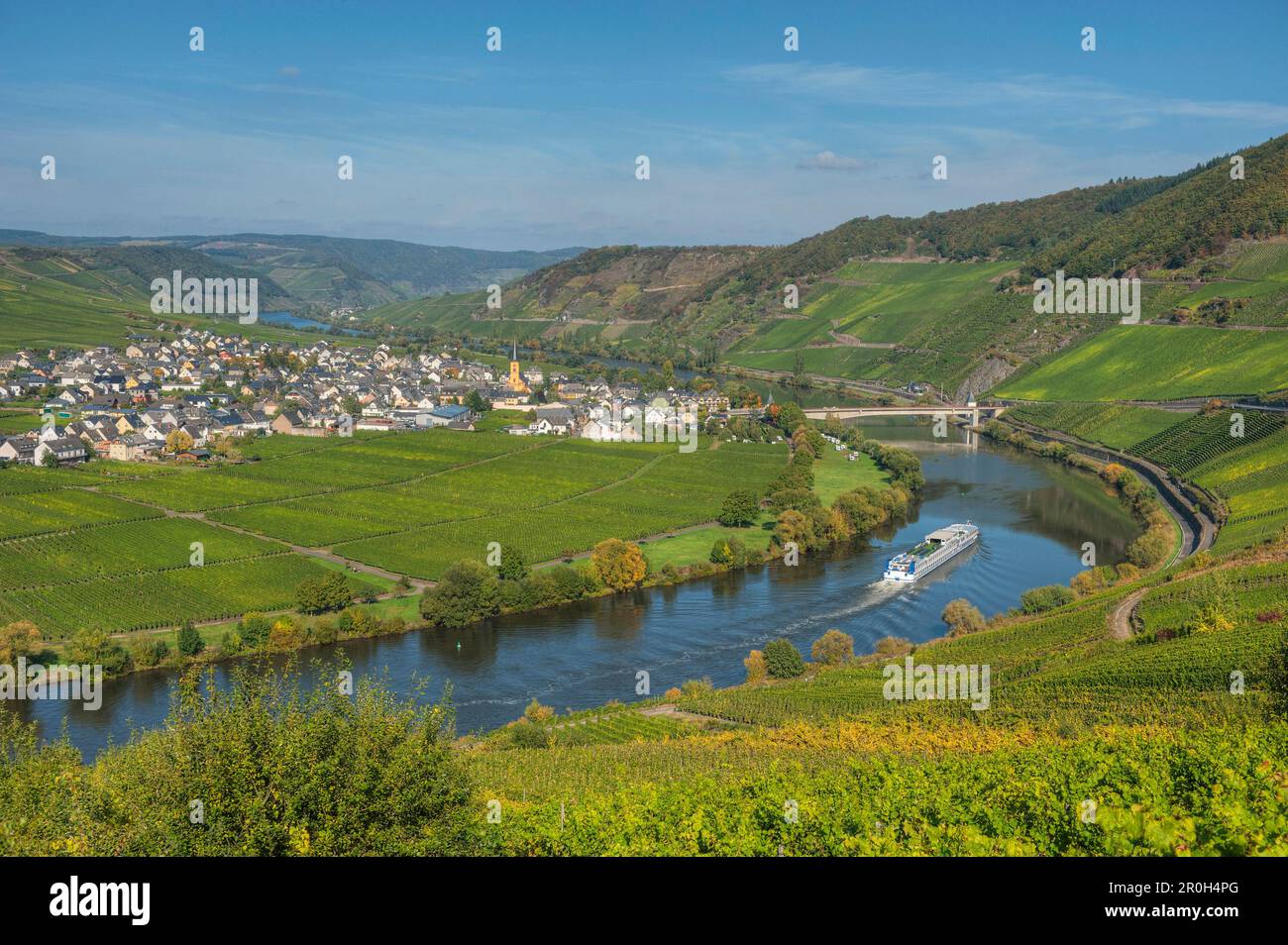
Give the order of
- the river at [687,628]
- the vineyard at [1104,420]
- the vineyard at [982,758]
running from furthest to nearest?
Result: the vineyard at [1104,420] < the river at [687,628] < the vineyard at [982,758]

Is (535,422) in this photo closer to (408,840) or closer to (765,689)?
(765,689)

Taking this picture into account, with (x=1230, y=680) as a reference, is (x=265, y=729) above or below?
above

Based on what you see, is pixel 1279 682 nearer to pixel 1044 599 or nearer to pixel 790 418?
pixel 1044 599

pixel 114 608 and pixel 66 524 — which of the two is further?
pixel 66 524

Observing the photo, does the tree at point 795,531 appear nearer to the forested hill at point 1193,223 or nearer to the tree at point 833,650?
the tree at point 833,650

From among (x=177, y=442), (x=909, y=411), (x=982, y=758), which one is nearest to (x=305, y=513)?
(x=177, y=442)

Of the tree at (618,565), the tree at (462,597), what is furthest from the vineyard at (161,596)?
the tree at (618,565)

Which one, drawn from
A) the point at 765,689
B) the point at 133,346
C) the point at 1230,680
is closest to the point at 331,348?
the point at 133,346
